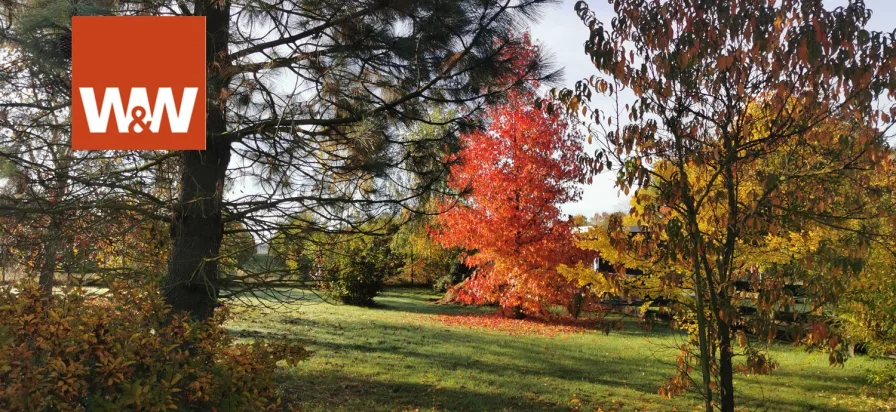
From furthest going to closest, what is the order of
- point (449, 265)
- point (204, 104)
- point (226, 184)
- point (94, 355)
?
point (449, 265) → point (226, 184) → point (204, 104) → point (94, 355)

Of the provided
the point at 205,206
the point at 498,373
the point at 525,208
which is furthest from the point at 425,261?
the point at 205,206

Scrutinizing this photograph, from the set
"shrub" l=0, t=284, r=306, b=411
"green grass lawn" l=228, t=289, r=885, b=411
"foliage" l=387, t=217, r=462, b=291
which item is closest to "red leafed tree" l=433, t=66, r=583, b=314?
"green grass lawn" l=228, t=289, r=885, b=411

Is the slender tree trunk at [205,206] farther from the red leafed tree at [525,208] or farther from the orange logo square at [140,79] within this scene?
the red leafed tree at [525,208]

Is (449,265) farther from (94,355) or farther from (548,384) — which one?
(94,355)

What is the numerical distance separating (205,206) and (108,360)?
189 cm

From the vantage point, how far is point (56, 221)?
5.13 metres

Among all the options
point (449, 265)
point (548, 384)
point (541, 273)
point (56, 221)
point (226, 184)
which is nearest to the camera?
point (56, 221)

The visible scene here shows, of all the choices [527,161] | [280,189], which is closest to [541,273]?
[527,161]

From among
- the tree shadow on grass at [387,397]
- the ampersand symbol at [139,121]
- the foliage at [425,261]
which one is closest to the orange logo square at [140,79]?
the ampersand symbol at [139,121]

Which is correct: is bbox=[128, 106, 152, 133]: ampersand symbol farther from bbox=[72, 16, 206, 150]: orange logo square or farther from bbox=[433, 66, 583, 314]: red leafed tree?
A: bbox=[433, 66, 583, 314]: red leafed tree

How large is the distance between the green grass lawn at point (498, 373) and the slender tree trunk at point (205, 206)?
22.2 inches

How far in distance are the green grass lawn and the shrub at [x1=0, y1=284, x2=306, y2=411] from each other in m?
1.06

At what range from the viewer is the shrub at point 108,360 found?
294 cm

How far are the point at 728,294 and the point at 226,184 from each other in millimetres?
4305
